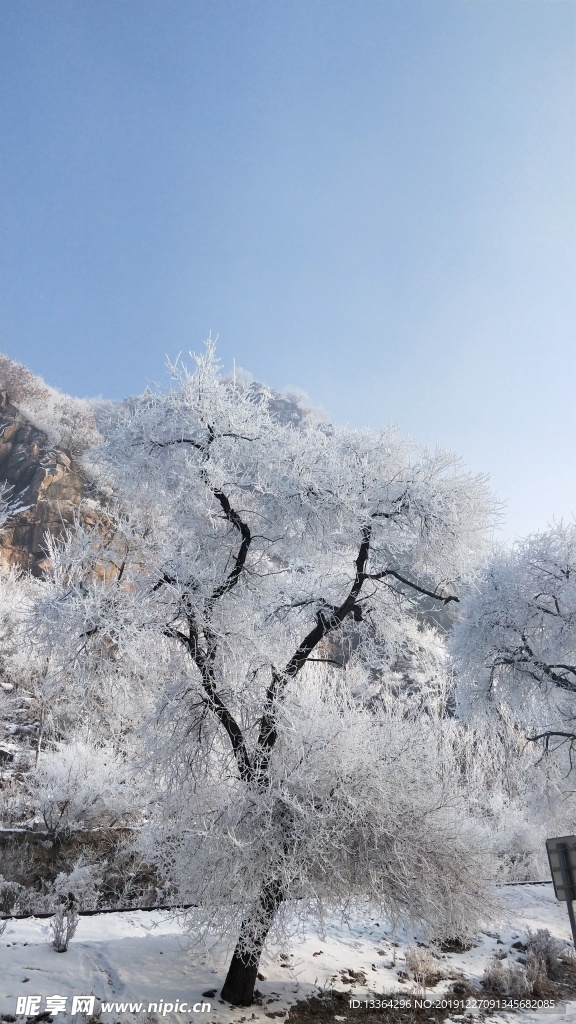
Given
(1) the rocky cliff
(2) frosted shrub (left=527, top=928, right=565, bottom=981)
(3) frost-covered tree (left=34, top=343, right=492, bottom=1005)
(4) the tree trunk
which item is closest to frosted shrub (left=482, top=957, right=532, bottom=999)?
(2) frosted shrub (left=527, top=928, right=565, bottom=981)

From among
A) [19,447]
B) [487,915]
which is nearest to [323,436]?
[487,915]

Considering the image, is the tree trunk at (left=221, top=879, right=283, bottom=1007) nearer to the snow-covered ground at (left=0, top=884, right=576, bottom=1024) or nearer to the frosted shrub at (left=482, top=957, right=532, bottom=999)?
the snow-covered ground at (left=0, top=884, right=576, bottom=1024)

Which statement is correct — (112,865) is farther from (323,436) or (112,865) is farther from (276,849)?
(323,436)

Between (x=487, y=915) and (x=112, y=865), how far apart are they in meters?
10.1

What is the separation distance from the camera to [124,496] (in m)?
7.55

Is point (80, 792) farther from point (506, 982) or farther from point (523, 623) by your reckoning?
point (523, 623)

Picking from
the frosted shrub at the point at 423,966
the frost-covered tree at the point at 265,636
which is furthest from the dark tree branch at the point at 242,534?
the frosted shrub at the point at 423,966

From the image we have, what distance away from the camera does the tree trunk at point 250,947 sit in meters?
5.80

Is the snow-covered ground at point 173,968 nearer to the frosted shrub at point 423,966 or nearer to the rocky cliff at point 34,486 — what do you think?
the frosted shrub at point 423,966

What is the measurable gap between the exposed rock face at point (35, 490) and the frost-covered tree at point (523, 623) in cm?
1943

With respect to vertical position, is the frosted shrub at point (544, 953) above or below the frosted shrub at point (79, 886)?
below

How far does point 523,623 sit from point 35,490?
2807 centimetres

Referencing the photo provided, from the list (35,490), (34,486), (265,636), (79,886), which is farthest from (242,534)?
(34,486)

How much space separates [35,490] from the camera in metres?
31.4
